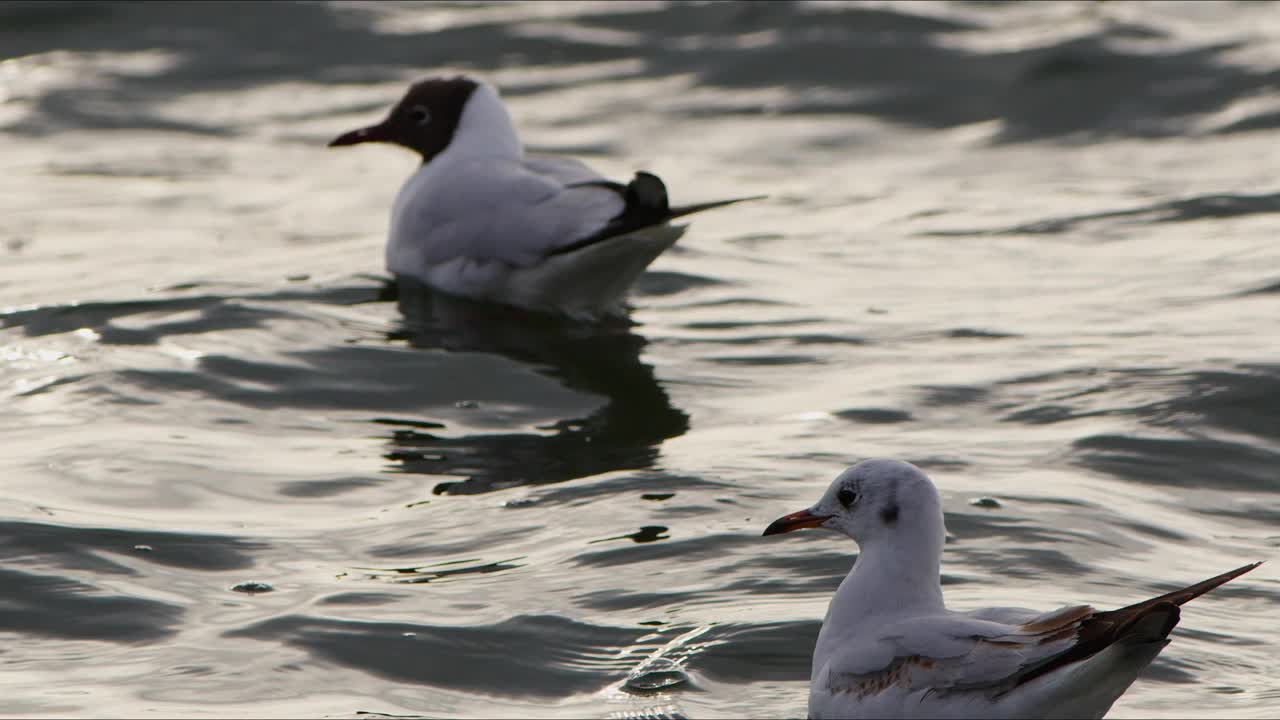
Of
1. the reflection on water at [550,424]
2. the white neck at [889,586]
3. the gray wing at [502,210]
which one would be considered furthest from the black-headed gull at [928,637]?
the gray wing at [502,210]

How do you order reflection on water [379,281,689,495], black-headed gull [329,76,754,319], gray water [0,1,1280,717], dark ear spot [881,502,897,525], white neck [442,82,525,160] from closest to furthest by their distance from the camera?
dark ear spot [881,502,897,525] < gray water [0,1,1280,717] < reflection on water [379,281,689,495] < black-headed gull [329,76,754,319] < white neck [442,82,525,160]

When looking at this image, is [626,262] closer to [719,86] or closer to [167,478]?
Answer: [167,478]

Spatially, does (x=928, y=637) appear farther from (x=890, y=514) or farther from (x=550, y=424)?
(x=550, y=424)

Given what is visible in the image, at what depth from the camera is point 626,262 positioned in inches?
365

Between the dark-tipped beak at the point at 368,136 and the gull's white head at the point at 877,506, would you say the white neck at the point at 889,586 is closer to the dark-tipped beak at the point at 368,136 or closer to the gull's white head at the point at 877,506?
the gull's white head at the point at 877,506

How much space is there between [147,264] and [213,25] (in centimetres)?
630

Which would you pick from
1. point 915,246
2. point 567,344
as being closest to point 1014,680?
point 567,344

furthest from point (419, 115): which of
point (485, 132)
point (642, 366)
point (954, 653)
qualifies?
point (954, 653)

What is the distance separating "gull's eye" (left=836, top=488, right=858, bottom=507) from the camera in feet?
16.6

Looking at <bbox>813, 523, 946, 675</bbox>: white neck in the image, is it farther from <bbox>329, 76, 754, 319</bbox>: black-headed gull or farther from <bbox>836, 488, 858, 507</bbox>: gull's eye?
<bbox>329, 76, 754, 319</bbox>: black-headed gull

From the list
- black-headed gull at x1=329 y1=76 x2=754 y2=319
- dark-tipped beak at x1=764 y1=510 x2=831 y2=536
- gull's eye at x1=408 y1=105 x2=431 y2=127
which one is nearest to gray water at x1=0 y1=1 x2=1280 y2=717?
black-headed gull at x1=329 y1=76 x2=754 y2=319

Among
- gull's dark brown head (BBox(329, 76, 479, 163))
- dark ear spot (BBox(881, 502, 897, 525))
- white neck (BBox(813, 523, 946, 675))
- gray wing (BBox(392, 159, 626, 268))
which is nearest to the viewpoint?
white neck (BBox(813, 523, 946, 675))

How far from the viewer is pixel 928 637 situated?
14.9ft

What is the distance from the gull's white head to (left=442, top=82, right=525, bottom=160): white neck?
17.7 ft
